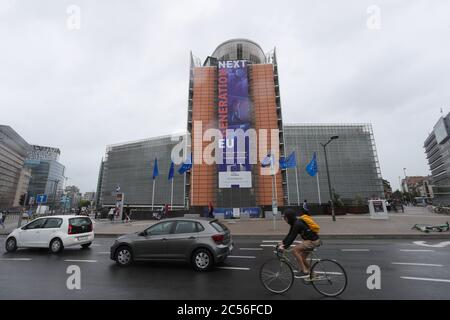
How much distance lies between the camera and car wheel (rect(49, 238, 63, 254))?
9766 mm

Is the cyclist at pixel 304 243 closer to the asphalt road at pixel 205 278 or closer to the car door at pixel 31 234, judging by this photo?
the asphalt road at pixel 205 278

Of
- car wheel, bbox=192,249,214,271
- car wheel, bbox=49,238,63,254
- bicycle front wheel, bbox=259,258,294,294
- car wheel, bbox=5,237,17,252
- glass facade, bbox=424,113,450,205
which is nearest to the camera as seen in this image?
bicycle front wheel, bbox=259,258,294,294

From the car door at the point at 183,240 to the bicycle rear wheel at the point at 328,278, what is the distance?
3.56 m

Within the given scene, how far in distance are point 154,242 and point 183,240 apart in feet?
3.39

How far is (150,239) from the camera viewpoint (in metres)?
7.29

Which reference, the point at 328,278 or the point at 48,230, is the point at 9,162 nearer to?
the point at 48,230

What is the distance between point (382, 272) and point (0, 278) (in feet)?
35.4

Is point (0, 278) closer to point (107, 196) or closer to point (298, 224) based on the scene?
point (298, 224)

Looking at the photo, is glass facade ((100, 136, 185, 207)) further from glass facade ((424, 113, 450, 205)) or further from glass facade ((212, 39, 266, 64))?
glass facade ((424, 113, 450, 205))

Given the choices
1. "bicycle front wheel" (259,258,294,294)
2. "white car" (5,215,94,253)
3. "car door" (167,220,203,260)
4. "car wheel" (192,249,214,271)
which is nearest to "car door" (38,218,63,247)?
"white car" (5,215,94,253)

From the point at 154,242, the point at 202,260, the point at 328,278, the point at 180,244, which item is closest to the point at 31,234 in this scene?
the point at 154,242

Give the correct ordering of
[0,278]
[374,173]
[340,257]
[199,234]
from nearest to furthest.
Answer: [0,278] → [199,234] → [340,257] → [374,173]

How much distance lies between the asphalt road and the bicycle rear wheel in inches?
6.3
